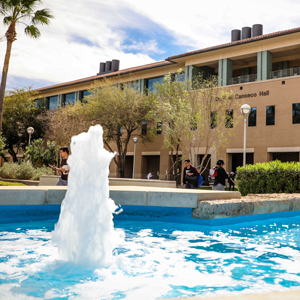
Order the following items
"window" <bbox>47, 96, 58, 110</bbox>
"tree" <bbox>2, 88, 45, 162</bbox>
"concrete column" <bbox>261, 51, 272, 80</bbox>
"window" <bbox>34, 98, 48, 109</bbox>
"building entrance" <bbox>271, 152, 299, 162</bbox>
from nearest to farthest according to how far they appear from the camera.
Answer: "building entrance" <bbox>271, 152, 299, 162</bbox>
"concrete column" <bbox>261, 51, 272, 80</bbox>
"tree" <bbox>2, 88, 45, 162</bbox>
"window" <bbox>47, 96, 58, 110</bbox>
"window" <bbox>34, 98, 48, 109</bbox>

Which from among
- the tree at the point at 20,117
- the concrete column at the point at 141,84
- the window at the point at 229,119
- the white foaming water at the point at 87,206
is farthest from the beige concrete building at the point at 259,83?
the white foaming water at the point at 87,206

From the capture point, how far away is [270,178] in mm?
11922

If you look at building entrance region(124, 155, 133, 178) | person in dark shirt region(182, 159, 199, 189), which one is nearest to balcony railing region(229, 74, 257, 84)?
building entrance region(124, 155, 133, 178)

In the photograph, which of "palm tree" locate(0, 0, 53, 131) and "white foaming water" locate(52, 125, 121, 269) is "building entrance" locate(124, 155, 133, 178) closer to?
"palm tree" locate(0, 0, 53, 131)

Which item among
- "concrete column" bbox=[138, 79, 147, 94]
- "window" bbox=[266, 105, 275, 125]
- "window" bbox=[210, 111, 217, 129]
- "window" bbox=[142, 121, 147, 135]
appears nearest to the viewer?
"window" bbox=[210, 111, 217, 129]

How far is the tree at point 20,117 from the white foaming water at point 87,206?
37.9m

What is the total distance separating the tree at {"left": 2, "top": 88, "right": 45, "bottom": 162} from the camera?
130ft

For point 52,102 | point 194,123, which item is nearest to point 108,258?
point 194,123

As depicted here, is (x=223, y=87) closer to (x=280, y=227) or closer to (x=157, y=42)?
(x=157, y=42)

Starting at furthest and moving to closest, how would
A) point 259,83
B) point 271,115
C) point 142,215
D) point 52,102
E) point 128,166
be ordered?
point 52,102 → point 128,166 → point 259,83 → point 271,115 → point 142,215

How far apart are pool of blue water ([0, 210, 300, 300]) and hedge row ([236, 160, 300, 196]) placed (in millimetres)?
5430

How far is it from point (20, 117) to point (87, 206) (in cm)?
3846

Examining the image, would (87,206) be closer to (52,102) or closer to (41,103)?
(52,102)

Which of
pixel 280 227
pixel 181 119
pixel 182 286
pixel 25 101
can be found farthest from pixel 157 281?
pixel 25 101
